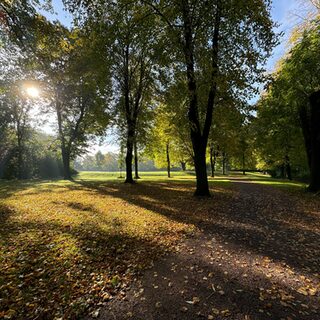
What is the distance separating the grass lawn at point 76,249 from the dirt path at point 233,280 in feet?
1.72

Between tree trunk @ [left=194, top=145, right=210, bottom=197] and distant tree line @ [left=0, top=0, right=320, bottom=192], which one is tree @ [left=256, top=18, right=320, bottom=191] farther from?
tree trunk @ [left=194, top=145, right=210, bottom=197]

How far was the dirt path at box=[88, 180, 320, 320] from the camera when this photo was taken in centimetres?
347

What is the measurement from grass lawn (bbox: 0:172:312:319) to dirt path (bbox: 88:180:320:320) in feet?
1.72

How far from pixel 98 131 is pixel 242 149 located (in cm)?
2763

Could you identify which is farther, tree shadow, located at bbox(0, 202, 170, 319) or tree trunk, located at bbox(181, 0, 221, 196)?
tree trunk, located at bbox(181, 0, 221, 196)

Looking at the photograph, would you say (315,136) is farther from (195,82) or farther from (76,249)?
(76,249)

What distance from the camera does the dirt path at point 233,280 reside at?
3.47 m

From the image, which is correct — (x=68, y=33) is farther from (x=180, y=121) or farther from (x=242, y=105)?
(x=242, y=105)

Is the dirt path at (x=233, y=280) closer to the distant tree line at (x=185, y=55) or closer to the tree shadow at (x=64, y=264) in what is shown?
the tree shadow at (x=64, y=264)

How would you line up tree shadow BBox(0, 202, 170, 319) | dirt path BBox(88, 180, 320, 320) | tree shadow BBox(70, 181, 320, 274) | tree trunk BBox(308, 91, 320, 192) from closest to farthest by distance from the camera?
1. dirt path BBox(88, 180, 320, 320)
2. tree shadow BBox(0, 202, 170, 319)
3. tree shadow BBox(70, 181, 320, 274)
4. tree trunk BBox(308, 91, 320, 192)

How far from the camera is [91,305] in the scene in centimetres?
369

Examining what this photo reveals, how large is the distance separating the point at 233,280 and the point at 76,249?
3.88m

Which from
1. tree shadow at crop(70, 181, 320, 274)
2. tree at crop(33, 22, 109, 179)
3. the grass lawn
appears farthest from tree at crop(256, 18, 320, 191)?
tree at crop(33, 22, 109, 179)

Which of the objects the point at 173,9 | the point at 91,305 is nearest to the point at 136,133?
the point at 173,9
